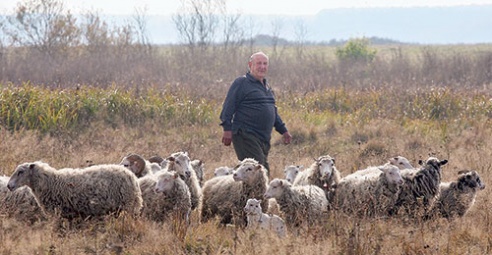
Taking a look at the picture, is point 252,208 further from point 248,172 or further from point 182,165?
point 182,165

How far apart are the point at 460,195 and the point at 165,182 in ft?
13.6

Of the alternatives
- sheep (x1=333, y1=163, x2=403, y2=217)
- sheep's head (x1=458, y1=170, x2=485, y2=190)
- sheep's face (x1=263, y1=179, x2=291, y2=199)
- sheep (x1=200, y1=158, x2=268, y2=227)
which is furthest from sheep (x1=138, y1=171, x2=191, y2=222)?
sheep's head (x1=458, y1=170, x2=485, y2=190)

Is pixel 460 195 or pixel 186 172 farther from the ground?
pixel 186 172

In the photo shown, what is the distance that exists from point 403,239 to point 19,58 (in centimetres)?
2856

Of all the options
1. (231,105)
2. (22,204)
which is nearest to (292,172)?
(231,105)

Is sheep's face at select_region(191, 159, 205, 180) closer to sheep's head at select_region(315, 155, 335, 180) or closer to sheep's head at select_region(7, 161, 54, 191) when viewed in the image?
sheep's head at select_region(315, 155, 335, 180)

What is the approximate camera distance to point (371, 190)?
9703 mm

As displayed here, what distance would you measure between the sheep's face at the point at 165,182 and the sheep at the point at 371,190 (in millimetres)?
2148

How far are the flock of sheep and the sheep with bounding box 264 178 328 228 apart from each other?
0.01m

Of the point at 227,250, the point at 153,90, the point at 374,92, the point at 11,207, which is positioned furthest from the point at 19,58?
the point at 227,250

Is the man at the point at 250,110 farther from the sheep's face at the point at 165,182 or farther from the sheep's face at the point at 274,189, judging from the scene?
the sheep's face at the point at 165,182

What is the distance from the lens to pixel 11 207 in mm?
9227

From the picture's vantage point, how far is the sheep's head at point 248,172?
934 centimetres

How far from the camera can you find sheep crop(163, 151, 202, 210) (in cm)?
969
